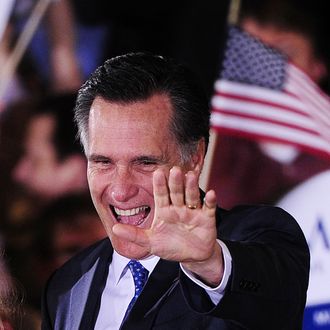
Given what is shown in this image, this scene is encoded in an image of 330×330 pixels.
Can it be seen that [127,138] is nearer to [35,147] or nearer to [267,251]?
[267,251]

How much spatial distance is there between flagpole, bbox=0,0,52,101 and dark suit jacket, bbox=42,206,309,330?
157cm

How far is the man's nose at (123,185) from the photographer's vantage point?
1.86m

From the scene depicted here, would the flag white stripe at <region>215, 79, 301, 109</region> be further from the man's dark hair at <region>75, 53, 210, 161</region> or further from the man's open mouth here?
the man's open mouth

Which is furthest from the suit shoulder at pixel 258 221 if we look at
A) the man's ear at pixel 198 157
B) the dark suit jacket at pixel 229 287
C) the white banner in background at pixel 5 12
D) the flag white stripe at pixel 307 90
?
the white banner in background at pixel 5 12

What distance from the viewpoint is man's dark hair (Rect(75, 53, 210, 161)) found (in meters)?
1.93

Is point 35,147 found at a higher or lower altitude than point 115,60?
lower

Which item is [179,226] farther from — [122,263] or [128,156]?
[122,263]

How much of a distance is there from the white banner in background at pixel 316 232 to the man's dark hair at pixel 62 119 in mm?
885

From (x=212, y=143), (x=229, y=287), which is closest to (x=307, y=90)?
(x=212, y=143)

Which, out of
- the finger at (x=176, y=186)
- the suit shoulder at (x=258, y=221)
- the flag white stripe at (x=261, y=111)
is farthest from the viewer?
the flag white stripe at (x=261, y=111)

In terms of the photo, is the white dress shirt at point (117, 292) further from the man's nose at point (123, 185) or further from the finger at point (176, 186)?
the finger at point (176, 186)

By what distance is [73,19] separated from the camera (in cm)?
371

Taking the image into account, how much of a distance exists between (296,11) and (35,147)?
3.89 ft

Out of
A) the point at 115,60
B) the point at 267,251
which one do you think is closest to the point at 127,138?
the point at 115,60
